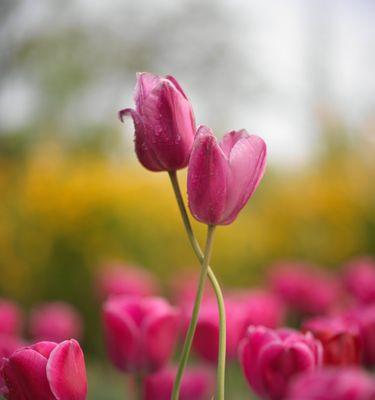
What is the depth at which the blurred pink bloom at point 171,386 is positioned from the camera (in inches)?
42.6

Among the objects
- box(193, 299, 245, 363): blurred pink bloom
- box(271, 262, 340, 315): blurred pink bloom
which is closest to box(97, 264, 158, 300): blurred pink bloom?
box(271, 262, 340, 315): blurred pink bloom

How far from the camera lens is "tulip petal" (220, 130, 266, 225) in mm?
791

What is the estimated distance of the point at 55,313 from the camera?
211 centimetres

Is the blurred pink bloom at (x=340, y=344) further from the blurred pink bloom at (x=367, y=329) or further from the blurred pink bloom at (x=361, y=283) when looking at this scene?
the blurred pink bloom at (x=361, y=283)

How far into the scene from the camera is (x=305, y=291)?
253 cm

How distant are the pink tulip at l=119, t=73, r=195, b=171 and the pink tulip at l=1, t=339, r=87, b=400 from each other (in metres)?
0.20

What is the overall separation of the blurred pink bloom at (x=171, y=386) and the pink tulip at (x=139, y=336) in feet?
0.09

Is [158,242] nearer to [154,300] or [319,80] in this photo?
[154,300]

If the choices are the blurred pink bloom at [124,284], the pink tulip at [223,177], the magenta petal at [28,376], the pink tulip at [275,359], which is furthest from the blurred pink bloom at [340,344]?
the blurred pink bloom at [124,284]

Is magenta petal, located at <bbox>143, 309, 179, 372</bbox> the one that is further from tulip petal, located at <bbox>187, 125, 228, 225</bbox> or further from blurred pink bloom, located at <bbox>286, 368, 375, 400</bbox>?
blurred pink bloom, located at <bbox>286, 368, 375, 400</bbox>

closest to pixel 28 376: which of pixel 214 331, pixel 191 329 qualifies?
pixel 191 329

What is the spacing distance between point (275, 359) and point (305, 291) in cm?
170

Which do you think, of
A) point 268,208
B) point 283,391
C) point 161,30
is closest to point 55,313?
point 283,391

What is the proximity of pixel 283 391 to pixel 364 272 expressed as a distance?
1186 mm
